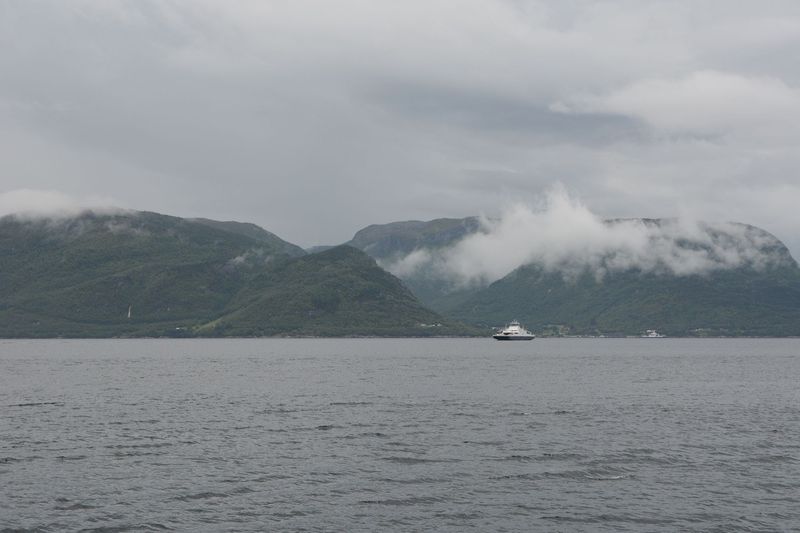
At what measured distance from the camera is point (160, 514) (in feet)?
160

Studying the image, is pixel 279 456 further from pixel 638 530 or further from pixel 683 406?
pixel 683 406

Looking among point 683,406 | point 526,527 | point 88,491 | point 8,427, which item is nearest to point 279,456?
point 88,491

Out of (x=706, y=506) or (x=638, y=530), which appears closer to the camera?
(x=638, y=530)

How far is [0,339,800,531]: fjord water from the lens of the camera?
48750mm

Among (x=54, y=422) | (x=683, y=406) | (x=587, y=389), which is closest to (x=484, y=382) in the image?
(x=587, y=389)

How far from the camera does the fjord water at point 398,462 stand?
160 feet

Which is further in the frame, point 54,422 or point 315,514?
point 54,422

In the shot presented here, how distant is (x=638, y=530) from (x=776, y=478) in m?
21.5

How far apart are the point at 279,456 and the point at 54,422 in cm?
3841

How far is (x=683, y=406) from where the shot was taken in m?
111

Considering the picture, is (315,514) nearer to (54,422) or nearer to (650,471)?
(650,471)

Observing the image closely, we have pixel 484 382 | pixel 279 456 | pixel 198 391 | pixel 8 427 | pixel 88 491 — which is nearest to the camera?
pixel 88 491

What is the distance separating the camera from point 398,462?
65.9 metres

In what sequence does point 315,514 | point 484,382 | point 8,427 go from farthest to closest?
point 484,382, point 8,427, point 315,514
